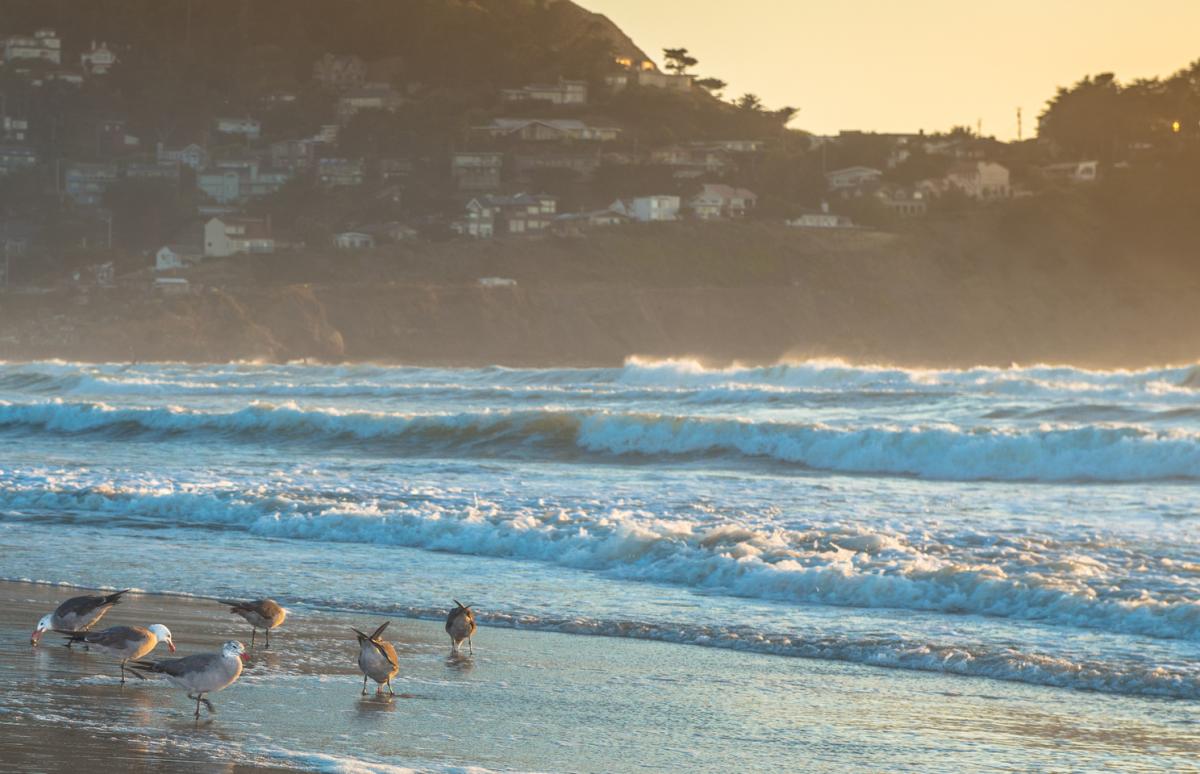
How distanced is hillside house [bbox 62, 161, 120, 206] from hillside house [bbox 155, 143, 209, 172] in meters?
4.18

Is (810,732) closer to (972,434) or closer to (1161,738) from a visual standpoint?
(1161,738)

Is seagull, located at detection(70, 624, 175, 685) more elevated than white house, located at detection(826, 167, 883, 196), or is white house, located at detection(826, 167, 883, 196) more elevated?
white house, located at detection(826, 167, 883, 196)

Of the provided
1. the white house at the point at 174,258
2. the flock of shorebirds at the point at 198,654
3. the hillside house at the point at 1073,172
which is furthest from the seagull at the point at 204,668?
the hillside house at the point at 1073,172

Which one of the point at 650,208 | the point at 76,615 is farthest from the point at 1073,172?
the point at 76,615

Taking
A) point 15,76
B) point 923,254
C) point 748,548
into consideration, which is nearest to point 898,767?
point 748,548

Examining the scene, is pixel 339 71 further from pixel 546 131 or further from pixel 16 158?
pixel 16 158

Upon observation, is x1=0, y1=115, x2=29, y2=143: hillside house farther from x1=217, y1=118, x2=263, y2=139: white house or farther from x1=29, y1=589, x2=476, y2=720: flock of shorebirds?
x1=29, y1=589, x2=476, y2=720: flock of shorebirds

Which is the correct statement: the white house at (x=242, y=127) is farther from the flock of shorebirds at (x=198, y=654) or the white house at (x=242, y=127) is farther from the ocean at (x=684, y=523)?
the flock of shorebirds at (x=198, y=654)

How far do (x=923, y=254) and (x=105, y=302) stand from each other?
51525 mm

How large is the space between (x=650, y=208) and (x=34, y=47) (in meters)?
63.2

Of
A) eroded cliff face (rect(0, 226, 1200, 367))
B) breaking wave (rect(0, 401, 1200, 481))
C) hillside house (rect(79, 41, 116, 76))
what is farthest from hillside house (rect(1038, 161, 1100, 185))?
breaking wave (rect(0, 401, 1200, 481))

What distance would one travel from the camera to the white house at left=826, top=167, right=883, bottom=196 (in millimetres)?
110812

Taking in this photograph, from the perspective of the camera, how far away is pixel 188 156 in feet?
382

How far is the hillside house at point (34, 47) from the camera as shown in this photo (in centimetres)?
13275
